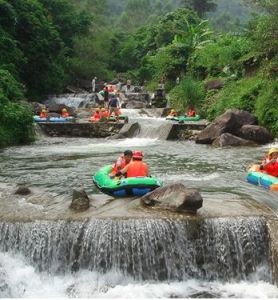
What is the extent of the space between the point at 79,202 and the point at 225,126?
36.6 feet

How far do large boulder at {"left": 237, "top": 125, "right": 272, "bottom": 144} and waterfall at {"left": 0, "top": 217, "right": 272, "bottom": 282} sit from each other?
35.0 ft

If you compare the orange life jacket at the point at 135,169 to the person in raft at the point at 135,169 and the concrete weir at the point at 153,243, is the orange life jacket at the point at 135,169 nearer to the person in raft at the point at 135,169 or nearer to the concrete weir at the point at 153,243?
the person in raft at the point at 135,169

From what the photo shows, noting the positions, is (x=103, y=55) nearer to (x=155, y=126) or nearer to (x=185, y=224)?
(x=155, y=126)

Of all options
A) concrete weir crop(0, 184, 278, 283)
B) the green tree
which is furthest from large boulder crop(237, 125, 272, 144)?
the green tree

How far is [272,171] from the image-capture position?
38.6 feet

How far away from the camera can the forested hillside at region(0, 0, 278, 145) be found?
20438mm

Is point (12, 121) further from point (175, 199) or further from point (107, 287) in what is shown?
point (107, 287)

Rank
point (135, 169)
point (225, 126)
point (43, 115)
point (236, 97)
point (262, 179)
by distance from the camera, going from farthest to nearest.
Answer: point (43, 115)
point (236, 97)
point (225, 126)
point (262, 179)
point (135, 169)

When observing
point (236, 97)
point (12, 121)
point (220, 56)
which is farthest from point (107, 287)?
point (220, 56)

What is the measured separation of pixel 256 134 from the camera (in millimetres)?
19047

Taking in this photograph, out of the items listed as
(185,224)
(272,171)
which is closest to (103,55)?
(272,171)

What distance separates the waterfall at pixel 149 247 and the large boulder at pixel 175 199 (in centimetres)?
33

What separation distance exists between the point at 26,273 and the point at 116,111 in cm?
1745

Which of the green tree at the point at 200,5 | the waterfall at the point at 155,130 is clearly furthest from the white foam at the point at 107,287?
the green tree at the point at 200,5
